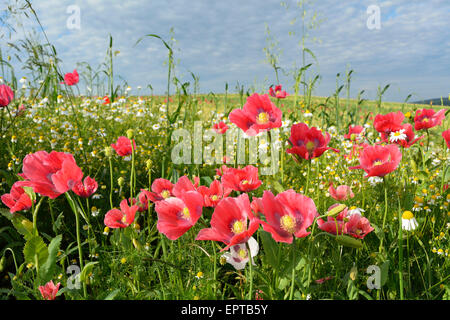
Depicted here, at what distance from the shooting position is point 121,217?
4.78 feet

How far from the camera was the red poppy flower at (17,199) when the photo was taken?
1.39 metres

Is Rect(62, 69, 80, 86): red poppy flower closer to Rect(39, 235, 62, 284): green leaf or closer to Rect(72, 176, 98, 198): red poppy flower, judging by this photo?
Rect(72, 176, 98, 198): red poppy flower

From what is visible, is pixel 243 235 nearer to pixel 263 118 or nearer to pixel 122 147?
pixel 263 118

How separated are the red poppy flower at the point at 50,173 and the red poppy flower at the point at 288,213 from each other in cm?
68

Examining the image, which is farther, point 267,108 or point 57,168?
point 267,108

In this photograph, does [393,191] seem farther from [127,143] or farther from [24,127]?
[24,127]

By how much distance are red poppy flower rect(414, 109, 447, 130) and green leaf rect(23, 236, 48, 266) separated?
2.27 m

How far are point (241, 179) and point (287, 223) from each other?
401 mm

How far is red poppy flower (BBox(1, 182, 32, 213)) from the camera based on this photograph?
1.39 meters

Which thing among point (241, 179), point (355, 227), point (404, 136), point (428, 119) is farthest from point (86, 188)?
point (428, 119)

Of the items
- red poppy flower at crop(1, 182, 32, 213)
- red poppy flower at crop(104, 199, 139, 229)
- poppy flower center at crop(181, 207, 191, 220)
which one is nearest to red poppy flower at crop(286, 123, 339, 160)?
poppy flower center at crop(181, 207, 191, 220)

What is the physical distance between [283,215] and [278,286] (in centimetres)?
39

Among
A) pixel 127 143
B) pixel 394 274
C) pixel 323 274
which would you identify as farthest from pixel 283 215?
pixel 127 143

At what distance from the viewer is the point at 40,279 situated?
1303 millimetres
